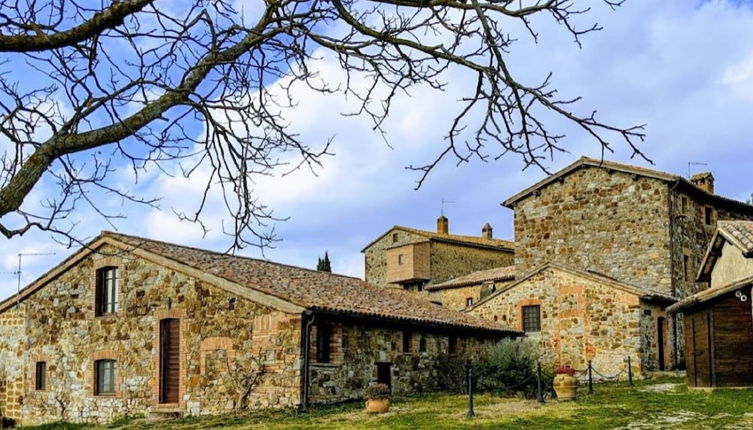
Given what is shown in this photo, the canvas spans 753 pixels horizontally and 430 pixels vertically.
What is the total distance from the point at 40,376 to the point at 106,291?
3786mm

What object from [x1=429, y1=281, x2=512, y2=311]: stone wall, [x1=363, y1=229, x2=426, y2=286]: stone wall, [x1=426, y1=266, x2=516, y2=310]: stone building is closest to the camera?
[x1=426, y1=266, x2=516, y2=310]: stone building

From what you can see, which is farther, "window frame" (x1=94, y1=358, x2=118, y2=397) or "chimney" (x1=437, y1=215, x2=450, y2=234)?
"chimney" (x1=437, y1=215, x2=450, y2=234)

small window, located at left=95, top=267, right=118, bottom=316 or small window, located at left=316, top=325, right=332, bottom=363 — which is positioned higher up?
small window, located at left=95, top=267, right=118, bottom=316

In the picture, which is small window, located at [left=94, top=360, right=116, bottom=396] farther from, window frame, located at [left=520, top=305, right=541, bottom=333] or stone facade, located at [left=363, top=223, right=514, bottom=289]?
stone facade, located at [left=363, top=223, right=514, bottom=289]

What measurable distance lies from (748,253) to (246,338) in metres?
12.4

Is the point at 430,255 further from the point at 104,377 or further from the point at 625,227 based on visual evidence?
the point at 104,377

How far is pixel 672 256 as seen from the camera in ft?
100

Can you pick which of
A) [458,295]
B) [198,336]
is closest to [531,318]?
[458,295]

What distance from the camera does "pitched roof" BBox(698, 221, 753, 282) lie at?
1969cm

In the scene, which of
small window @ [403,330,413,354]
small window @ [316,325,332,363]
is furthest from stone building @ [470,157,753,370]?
small window @ [316,325,332,363]

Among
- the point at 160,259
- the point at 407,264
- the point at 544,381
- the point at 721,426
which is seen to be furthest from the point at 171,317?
the point at 407,264

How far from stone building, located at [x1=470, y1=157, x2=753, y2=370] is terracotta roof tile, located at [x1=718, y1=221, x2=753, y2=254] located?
7335 millimetres

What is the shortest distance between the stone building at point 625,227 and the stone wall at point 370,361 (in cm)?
799

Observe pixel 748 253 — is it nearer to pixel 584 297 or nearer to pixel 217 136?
pixel 584 297
